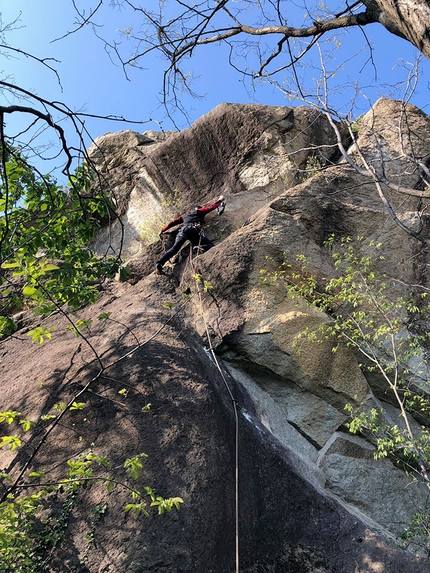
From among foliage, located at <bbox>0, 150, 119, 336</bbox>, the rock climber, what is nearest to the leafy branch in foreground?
the rock climber

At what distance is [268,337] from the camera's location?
6.80 m

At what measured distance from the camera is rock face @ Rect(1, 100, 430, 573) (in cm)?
418

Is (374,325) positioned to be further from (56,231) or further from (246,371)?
(56,231)

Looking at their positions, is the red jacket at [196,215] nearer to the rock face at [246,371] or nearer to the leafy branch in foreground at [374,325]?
the rock face at [246,371]

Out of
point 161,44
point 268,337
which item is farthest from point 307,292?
point 161,44

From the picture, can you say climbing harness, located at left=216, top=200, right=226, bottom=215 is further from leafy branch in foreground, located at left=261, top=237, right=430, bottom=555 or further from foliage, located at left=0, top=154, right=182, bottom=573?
foliage, located at left=0, top=154, right=182, bottom=573

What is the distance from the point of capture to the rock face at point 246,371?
4176mm

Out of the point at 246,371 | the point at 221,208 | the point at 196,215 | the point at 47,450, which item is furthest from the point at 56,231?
the point at 221,208

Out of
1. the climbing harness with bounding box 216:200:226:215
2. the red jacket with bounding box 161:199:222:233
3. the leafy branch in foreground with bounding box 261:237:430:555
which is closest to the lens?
the leafy branch in foreground with bounding box 261:237:430:555

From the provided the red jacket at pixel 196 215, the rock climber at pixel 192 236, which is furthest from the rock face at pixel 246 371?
the red jacket at pixel 196 215

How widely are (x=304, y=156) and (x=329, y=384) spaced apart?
530 centimetres

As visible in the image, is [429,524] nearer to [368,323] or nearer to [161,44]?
[368,323]

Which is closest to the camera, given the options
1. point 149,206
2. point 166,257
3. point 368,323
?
point 368,323

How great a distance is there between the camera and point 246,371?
6871 mm
